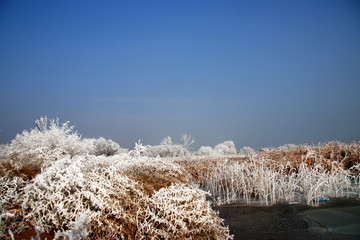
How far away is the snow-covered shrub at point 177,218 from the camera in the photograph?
286cm

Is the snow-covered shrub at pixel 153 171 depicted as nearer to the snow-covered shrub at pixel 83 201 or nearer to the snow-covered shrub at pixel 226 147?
the snow-covered shrub at pixel 83 201

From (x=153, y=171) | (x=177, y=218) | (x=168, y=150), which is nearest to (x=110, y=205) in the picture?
(x=177, y=218)

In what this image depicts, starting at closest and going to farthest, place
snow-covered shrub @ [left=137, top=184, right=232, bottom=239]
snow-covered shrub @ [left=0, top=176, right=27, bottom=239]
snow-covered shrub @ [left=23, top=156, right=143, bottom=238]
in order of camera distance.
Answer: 1. snow-covered shrub @ [left=0, top=176, right=27, bottom=239]
2. snow-covered shrub @ [left=23, top=156, right=143, bottom=238]
3. snow-covered shrub @ [left=137, top=184, right=232, bottom=239]

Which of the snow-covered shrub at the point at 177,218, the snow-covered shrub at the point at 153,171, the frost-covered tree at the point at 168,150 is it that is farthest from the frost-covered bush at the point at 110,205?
the frost-covered tree at the point at 168,150

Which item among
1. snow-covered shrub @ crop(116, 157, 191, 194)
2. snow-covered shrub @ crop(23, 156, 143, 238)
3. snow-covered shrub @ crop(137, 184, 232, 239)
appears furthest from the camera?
snow-covered shrub @ crop(116, 157, 191, 194)

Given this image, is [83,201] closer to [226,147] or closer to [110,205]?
[110,205]

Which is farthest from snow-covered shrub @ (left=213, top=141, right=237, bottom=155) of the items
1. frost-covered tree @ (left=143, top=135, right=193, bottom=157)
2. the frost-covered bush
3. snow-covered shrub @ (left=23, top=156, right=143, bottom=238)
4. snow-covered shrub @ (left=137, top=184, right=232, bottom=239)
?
snow-covered shrub @ (left=23, top=156, right=143, bottom=238)

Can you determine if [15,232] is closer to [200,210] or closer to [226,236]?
[200,210]

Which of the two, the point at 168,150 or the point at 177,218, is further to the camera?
the point at 168,150

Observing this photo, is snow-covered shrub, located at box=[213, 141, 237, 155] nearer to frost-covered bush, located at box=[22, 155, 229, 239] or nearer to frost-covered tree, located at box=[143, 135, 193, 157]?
frost-covered tree, located at box=[143, 135, 193, 157]

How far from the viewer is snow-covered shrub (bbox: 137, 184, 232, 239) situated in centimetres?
286

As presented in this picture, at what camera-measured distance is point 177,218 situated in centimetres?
299

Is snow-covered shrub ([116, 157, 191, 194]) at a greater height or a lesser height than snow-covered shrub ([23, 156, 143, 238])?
greater

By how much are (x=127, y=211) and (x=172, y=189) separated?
0.62 meters
